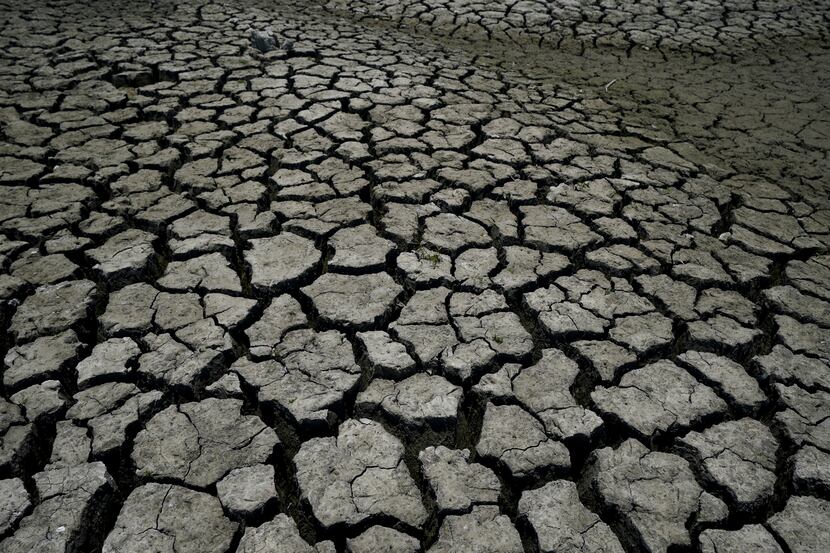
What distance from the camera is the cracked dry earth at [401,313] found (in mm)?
1345

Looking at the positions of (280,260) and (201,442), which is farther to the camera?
(280,260)

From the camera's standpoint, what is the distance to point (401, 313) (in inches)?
75.6

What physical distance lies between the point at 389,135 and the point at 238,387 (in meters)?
1.88

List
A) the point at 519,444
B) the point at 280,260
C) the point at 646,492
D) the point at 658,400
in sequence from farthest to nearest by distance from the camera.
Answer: the point at 280,260 → the point at 658,400 → the point at 519,444 → the point at 646,492

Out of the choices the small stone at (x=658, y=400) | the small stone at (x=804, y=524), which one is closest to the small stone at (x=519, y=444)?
the small stone at (x=658, y=400)

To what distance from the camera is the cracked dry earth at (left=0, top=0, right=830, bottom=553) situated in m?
1.34

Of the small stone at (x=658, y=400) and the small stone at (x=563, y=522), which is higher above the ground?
the small stone at (x=658, y=400)

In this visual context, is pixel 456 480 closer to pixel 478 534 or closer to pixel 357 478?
pixel 478 534

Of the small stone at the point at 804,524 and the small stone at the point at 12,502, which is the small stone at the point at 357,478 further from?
the small stone at the point at 804,524

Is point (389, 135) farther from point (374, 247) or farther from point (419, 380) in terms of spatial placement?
point (419, 380)

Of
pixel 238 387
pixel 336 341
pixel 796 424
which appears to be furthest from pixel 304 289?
pixel 796 424

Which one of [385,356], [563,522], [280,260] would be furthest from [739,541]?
[280,260]

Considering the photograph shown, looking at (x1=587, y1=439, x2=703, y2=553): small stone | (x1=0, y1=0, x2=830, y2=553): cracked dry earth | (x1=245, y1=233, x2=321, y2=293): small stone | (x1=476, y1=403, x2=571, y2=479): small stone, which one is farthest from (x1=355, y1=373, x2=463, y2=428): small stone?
(x1=245, y1=233, x2=321, y2=293): small stone

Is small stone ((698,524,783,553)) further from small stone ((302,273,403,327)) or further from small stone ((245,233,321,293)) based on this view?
small stone ((245,233,321,293))
